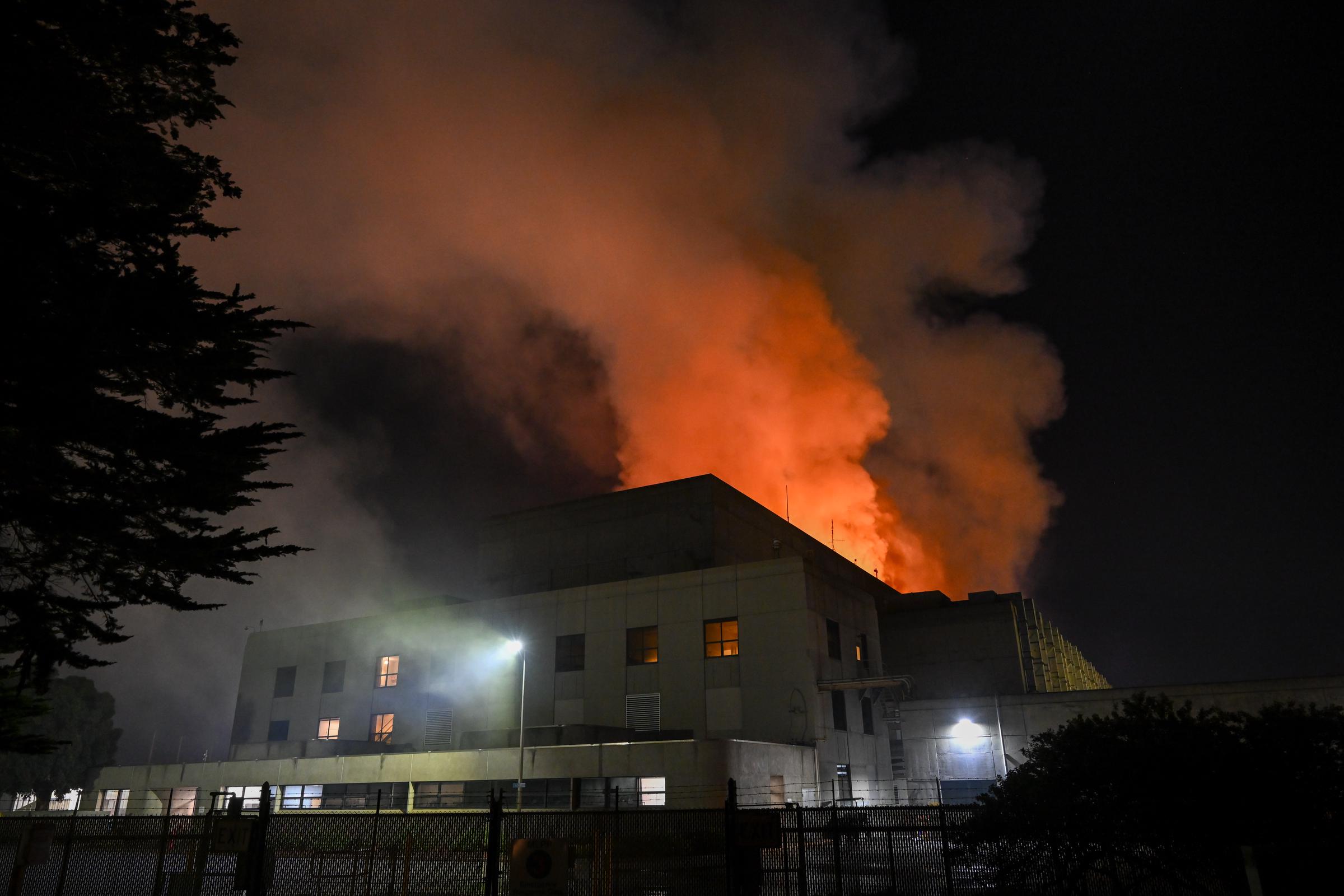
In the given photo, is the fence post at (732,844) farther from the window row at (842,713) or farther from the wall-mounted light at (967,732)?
the wall-mounted light at (967,732)

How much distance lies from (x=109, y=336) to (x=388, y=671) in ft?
148

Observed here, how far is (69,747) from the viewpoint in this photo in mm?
83562

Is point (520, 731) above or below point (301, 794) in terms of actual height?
above

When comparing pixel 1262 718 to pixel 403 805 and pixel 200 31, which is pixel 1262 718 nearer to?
pixel 200 31

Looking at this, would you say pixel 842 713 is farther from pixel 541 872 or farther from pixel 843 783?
pixel 541 872

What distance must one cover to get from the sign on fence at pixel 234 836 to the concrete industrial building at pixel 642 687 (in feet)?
61.7

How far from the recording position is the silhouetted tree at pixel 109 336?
39.0 ft

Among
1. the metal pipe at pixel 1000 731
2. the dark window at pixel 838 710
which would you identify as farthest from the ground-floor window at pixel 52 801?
the metal pipe at pixel 1000 731

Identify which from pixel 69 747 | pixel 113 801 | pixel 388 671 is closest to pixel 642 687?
pixel 388 671

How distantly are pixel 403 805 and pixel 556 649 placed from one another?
11.7 m

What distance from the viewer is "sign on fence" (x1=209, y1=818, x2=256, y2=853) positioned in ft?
45.8

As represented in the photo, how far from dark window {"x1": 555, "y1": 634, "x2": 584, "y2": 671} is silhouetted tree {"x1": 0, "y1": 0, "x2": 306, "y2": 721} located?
33.4m

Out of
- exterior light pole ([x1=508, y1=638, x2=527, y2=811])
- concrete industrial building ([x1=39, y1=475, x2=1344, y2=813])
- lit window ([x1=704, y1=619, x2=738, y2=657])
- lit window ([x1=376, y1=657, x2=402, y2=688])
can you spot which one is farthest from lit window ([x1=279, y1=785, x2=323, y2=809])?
lit window ([x1=704, y1=619, x2=738, y2=657])

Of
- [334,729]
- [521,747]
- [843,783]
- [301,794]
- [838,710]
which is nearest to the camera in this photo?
[521,747]
